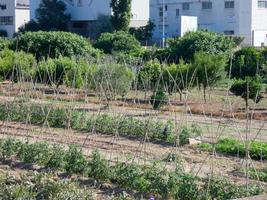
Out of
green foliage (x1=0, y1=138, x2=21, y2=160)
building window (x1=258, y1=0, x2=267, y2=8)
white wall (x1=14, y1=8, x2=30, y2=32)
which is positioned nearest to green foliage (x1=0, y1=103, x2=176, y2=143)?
green foliage (x1=0, y1=138, x2=21, y2=160)

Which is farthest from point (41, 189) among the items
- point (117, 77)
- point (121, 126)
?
point (117, 77)

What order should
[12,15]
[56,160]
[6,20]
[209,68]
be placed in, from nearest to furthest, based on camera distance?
[56,160] < [209,68] < [12,15] < [6,20]

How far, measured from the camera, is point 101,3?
53.9 m

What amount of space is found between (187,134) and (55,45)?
47.4 ft

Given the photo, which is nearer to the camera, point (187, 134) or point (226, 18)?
point (187, 134)

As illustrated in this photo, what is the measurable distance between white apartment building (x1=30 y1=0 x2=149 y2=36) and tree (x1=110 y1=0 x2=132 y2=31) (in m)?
6.45

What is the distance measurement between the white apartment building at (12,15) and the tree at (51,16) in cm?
833

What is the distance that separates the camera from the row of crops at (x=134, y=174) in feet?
23.7

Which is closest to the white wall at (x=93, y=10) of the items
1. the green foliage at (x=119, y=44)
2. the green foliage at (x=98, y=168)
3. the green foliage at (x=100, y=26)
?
the green foliage at (x=100, y=26)

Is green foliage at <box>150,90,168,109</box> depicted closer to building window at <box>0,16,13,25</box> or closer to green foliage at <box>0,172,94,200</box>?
green foliage at <box>0,172,94,200</box>

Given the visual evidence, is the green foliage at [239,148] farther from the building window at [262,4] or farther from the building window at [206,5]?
the building window at [206,5]

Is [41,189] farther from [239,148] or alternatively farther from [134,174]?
[239,148]

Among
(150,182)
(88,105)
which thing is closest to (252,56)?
(88,105)

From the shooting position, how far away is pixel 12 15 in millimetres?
62906
